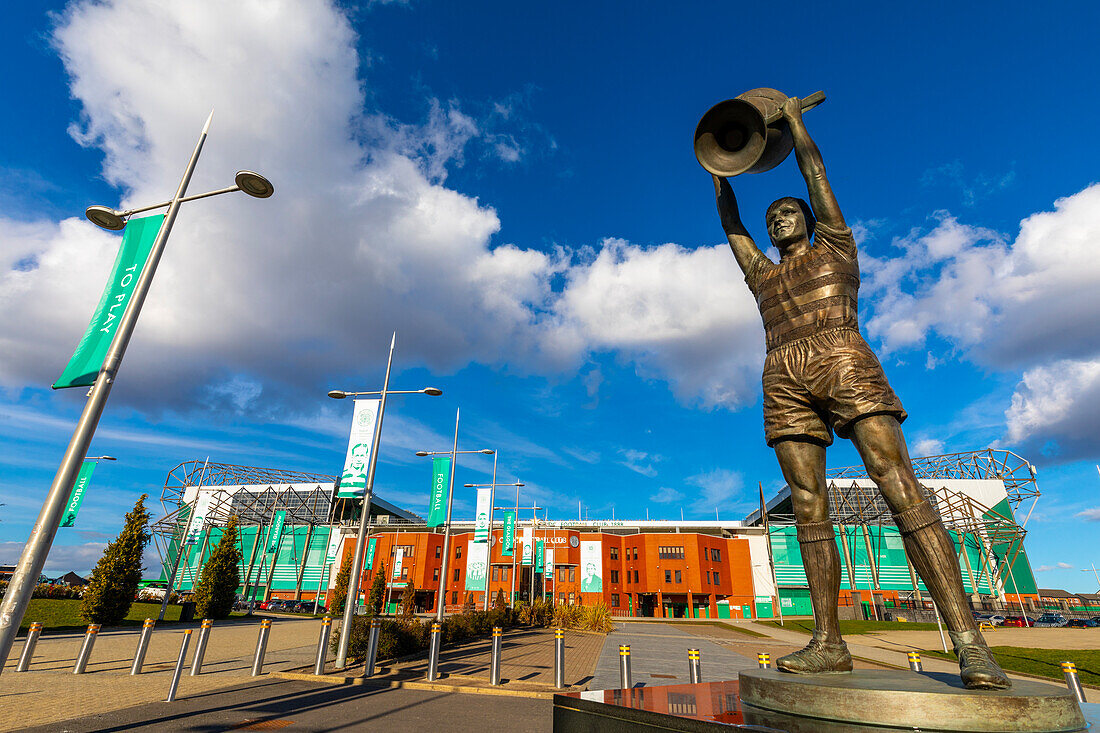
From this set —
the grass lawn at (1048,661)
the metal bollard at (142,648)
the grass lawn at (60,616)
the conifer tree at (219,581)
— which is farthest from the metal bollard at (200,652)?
the conifer tree at (219,581)

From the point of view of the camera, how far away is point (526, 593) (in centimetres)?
6097

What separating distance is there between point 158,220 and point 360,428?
9.60 m

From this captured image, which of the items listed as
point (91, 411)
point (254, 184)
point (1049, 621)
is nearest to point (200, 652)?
point (91, 411)

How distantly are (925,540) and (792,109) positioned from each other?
356cm

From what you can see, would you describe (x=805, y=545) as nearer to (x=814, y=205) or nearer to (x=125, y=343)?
(x=814, y=205)

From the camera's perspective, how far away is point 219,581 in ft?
102

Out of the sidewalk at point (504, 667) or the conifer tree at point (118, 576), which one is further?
the conifer tree at point (118, 576)

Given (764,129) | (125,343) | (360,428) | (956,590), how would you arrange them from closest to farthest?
(956,590) → (764,129) → (125,343) → (360,428)

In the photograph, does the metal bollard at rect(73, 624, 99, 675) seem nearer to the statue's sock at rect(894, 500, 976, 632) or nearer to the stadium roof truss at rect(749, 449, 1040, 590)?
the statue's sock at rect(894, 500, 976, 632)

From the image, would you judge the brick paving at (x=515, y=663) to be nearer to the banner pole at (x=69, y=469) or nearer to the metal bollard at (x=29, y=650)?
the metal bollard at (x=29, y=650)

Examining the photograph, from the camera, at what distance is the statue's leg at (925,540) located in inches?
132

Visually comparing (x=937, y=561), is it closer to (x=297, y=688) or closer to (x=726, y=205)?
(x=726, y=205)

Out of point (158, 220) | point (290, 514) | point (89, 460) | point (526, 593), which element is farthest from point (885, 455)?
point (290, 514)

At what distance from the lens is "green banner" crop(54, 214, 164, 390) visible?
22.0 feet
